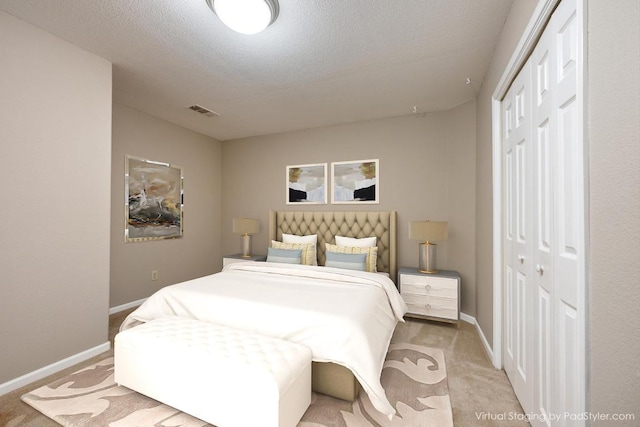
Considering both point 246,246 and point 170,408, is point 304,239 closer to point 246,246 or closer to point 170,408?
point 246,246

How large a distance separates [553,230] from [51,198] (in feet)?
11.3

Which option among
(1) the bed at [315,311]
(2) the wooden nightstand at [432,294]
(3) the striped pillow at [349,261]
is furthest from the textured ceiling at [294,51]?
(2) the wooden nightstand at [432,294]

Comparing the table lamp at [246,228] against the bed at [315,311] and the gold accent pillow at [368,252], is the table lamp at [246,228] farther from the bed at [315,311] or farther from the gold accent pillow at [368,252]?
the gold accent pillow at [368,252]

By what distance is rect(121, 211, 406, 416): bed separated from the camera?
5.48 ft

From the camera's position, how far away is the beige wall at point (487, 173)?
5.95ft

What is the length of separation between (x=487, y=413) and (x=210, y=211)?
4552mm

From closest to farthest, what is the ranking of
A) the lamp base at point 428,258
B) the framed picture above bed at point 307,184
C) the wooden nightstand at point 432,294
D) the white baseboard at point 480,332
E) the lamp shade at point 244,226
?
the white baseboard at point 480,332
the wooden nightstand at point 432,294
the lamp base at point 428,258
the framed picture above bed at point 307,184
the lamp shade at point 244,226

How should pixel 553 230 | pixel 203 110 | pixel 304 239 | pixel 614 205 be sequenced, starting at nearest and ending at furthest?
pixel 614 205, pixel 553 230, pixel 203 110, pixel 304 239

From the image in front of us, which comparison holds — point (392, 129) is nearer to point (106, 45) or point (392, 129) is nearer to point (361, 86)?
point (361, 86)

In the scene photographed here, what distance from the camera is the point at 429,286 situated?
122 inches

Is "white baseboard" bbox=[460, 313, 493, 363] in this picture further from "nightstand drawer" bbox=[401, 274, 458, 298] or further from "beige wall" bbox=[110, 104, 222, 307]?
"beige wall" bbox=[110, 104, 222, 307]

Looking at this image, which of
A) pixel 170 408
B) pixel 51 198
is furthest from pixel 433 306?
pixel 51 198

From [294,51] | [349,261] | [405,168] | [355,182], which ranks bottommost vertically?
[349,261]

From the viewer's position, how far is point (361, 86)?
2865 millimetres
